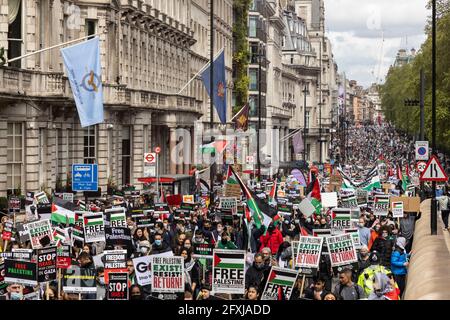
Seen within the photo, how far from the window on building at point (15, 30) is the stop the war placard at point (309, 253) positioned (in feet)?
66.9

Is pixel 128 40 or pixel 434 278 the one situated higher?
pixel 128 40

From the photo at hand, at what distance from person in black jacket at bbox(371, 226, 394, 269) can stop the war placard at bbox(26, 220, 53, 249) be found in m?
6.39

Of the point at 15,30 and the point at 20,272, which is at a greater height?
the point at 15,30

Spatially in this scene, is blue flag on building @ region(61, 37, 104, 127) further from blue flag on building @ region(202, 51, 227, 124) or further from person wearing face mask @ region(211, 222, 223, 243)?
blue flag on building @ region(202, 51, 227, 124)

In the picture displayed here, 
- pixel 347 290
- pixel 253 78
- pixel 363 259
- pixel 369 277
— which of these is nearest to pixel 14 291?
pixel 347 290

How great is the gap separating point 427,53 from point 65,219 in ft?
220

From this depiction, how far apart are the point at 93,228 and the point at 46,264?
585cm

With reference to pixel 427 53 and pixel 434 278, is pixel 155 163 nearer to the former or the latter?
pixel 434 278

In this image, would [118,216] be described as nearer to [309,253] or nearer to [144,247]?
[144,247]

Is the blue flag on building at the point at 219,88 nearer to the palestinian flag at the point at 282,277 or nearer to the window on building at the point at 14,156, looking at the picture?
the window on building at the point at 14,156

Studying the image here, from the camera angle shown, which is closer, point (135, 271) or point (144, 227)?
point (135, 271)

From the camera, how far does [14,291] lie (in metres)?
16.8

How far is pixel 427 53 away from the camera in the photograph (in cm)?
9038
